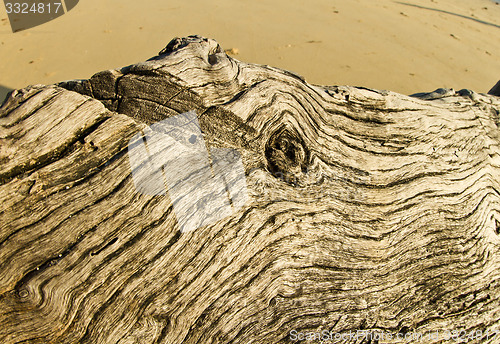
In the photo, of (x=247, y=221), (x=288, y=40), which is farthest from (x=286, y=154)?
(x=288, y=40)

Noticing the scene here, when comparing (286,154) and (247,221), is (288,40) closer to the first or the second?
(286,154)

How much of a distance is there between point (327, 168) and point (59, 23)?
670 cm

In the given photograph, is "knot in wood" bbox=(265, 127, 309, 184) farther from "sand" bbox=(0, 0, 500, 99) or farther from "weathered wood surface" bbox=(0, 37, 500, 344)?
"sand" bbox=(0, 0, 500, 99)

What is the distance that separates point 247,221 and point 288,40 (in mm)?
5480

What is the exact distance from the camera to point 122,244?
5.68ft

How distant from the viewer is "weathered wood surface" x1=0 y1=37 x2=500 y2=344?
65.9 inches

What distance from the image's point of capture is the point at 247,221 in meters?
1.94

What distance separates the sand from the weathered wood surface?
3714mm

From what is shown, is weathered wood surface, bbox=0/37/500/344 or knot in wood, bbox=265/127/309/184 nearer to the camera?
weathered wood surface, bbox=0/37/500/344

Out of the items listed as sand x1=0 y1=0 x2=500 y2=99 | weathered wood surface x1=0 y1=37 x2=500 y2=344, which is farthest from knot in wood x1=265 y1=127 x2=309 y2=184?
sand x1=0 y1=0 x2=500 y2=99

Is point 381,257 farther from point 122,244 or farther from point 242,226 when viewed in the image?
point 122,244

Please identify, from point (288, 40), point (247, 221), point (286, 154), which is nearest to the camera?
point (247, 221)

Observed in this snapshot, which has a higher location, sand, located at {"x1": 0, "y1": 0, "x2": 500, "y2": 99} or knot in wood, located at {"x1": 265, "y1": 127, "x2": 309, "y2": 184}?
knot in wood, located at {"x1": 265, "y1": 127, "x2": 309, "y2": 184}

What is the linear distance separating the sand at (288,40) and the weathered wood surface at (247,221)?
3714 millimetres
